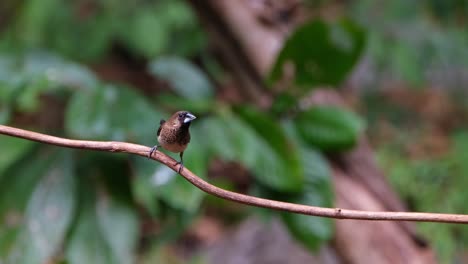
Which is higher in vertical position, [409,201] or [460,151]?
[460,151]

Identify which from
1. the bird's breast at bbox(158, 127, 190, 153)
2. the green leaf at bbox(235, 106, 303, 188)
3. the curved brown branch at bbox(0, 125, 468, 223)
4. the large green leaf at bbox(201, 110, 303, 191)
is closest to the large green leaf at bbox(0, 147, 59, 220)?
the large green leaf at bbox(201, 110, 303, 191)

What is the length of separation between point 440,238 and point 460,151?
1.93 ft

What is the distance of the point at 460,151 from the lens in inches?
118

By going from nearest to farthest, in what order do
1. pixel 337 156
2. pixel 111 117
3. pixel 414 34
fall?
pixel 111 117, pixel 337 156, pixel 414 34

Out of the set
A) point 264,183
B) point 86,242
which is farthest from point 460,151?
point 86,242

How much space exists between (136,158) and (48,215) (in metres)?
0.35

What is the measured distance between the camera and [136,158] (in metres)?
2.06

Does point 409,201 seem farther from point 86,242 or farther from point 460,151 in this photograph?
point 86,242

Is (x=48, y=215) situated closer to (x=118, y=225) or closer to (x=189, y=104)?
(x=118, y=225)

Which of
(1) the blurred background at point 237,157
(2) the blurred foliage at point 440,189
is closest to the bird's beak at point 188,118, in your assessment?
(1) the blurred background at point 237,157

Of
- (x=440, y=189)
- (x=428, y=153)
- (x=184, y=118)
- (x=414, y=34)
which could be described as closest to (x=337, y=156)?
(x=440, y=189)

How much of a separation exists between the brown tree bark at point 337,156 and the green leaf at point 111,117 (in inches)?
21.4

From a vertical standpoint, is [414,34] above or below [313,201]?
above

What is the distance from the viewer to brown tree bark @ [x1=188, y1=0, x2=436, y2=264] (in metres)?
2.20
